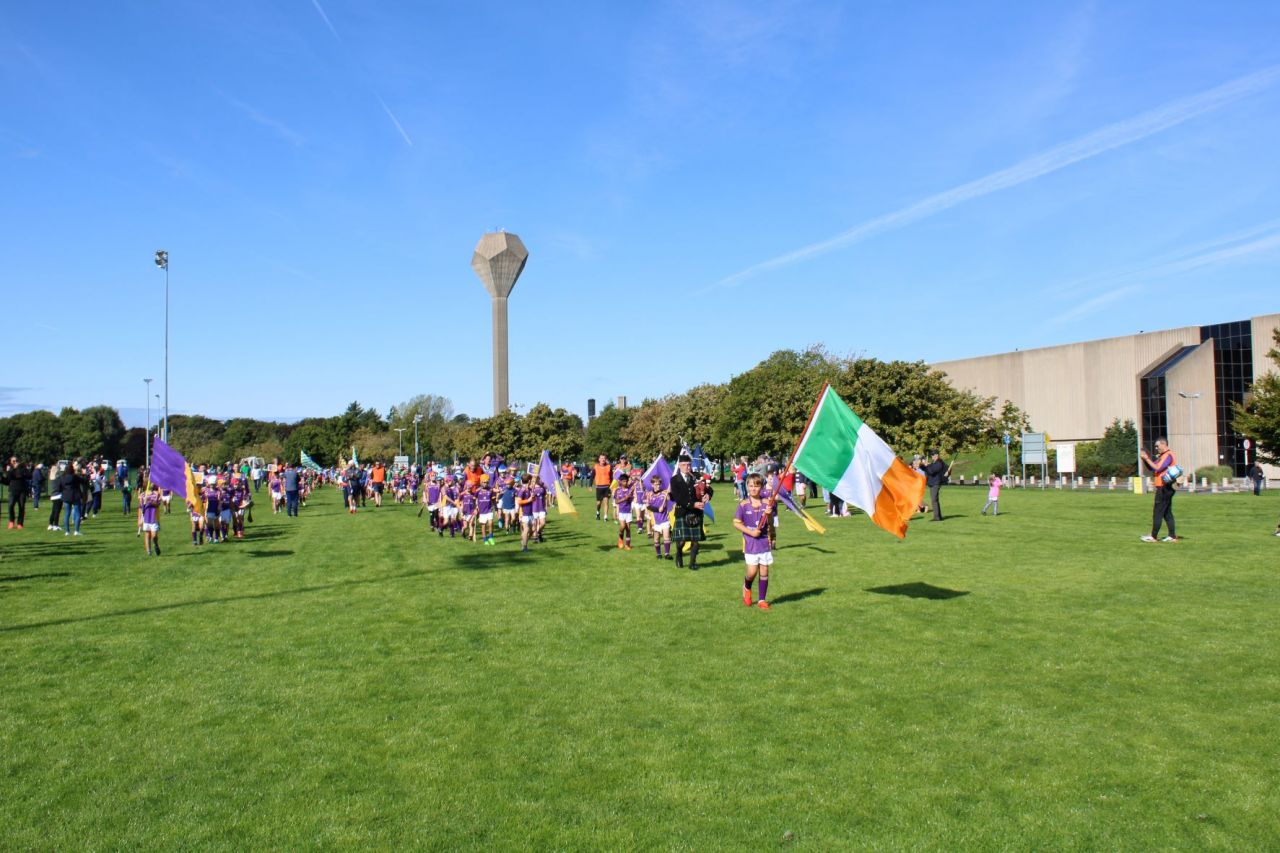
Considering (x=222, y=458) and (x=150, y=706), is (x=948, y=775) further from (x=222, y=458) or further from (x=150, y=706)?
(x=222, y=458)

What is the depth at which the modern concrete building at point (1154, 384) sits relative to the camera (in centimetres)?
7288

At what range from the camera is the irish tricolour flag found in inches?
507

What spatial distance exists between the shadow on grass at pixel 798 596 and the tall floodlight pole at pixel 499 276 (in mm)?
122909

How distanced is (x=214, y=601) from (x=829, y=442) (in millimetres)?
11119

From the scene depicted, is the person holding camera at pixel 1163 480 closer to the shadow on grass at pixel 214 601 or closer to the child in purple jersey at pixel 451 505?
the shadow on grass at pixel 214 601

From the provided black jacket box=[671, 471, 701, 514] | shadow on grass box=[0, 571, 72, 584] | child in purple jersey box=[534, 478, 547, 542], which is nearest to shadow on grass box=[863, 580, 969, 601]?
black jacket box=[671, 471, 701, 514]

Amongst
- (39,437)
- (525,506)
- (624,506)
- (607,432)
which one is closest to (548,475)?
(525,506)

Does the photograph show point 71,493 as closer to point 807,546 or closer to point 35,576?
point 35,576

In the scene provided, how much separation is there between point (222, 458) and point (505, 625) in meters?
157

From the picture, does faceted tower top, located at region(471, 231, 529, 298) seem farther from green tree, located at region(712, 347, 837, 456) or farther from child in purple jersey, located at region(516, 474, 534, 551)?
child in purple jersey, located at region(516, 474, 534, 551)

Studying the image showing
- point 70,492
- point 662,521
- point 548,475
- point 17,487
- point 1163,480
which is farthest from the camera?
point 17,487

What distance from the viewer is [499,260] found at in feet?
451

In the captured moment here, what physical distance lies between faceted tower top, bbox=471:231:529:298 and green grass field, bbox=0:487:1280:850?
12496 centimetres

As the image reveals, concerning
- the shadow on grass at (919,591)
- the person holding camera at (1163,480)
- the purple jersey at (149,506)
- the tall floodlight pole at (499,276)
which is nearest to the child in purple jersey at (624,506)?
the shadow on grass at (919,591)
